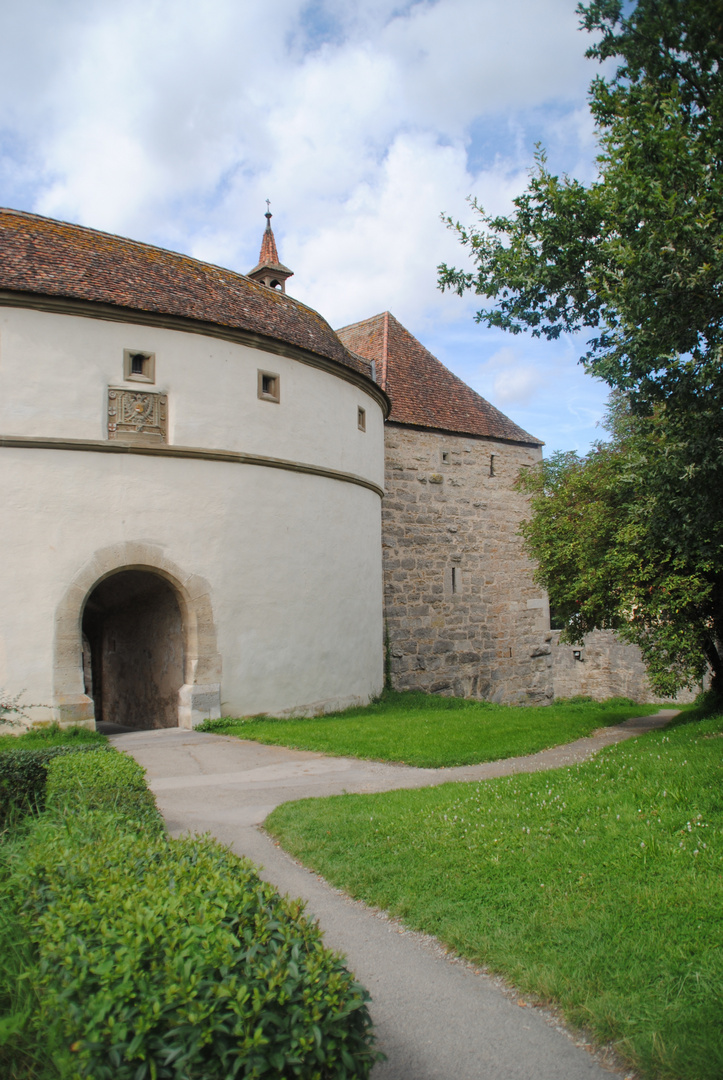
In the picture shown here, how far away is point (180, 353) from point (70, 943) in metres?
10.9

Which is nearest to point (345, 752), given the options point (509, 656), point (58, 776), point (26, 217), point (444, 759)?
point (444, 759)

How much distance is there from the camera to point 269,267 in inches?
808

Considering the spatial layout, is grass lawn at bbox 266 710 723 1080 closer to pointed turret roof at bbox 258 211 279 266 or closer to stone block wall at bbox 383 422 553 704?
stone block wall at bbox 383 422 553 704

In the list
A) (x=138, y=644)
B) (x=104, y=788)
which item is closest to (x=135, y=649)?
(x=138, y=644)

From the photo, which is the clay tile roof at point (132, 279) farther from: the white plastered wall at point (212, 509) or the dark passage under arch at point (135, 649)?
the dark passage under arch at point (135, 649)

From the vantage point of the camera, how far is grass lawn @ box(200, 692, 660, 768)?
9.66 meters

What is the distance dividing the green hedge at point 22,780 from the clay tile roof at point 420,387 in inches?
522

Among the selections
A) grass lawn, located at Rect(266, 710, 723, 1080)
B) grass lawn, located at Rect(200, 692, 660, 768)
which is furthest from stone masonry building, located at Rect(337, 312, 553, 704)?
grass lawn, located at Rect(266, 710, 723, 1080)

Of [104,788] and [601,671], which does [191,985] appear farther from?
[601,671]

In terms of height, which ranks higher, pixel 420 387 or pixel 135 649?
pixel 420 387

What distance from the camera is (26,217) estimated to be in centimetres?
1267

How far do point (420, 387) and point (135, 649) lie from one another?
33.1 feet

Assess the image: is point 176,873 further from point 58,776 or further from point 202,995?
point 58,776

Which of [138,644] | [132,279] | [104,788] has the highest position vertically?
[132,279]
